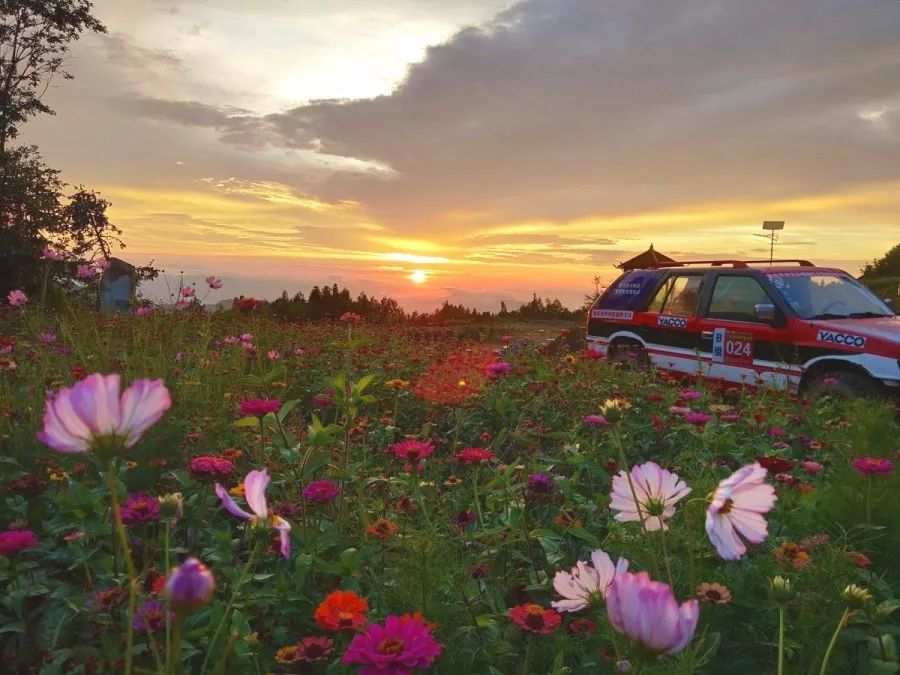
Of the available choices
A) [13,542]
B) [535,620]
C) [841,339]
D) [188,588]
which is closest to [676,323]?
[841,339]

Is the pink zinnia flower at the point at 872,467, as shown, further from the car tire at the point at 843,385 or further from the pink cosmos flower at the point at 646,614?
the car tire at the point at 843,385

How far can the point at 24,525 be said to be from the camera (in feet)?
7.20

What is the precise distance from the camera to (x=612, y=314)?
8.20m

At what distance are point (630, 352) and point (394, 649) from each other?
22.0 ft

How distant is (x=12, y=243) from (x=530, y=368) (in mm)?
16158

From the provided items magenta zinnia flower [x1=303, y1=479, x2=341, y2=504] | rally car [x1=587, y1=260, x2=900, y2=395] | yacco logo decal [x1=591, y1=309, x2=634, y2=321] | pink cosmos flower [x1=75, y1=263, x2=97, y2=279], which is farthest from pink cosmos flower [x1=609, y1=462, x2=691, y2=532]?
yacco logo decal [x1=591, y1=309, x2=634, y2=321]

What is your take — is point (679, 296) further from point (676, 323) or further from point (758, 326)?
point (758, 326)

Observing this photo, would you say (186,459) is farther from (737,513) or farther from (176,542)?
(737,513)

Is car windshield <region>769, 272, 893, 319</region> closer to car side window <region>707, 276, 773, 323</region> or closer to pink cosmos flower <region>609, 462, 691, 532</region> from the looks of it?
car side window <region>707, 276, 773, 323</region>

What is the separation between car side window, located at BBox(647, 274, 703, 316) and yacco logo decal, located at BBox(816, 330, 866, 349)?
135 cm

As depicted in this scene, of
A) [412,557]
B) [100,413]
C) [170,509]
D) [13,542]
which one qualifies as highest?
[100,413]

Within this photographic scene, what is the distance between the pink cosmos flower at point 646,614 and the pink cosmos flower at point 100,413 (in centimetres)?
59

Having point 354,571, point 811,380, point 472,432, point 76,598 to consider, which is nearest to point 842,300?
point 811,380

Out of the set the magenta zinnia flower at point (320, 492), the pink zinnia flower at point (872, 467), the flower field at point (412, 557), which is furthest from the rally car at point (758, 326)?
the magenta zinnia flower at point (320, 492)
